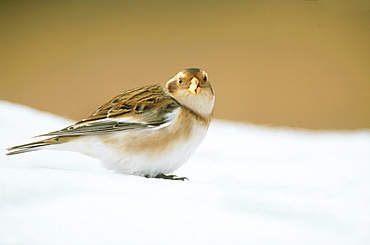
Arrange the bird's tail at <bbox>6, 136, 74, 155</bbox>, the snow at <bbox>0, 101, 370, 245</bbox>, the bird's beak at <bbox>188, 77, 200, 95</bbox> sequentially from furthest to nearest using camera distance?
the bird's beak at <bbox>188, 77, 200, 95</bbox>, the bird's tail at <bbox>6, 136, 74, 155</bbox>, the snow at <bbox>0, 101, 370, 245</bbox>

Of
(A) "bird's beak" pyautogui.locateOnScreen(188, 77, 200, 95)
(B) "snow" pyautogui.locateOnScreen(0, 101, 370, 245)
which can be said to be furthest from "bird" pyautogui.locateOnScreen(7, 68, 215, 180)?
(B) "snow" pyautogui.locateOnScreen(0, 101, 370, 245)

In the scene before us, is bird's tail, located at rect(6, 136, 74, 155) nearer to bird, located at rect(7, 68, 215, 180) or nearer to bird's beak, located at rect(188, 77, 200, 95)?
bird, located at rect(7, 68, 215, 180)

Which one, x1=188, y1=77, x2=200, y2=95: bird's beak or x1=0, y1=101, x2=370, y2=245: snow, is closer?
x1=0, y1=101, x2=370, y2=245: snow

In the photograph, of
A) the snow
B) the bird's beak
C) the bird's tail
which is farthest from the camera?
the bird's beak

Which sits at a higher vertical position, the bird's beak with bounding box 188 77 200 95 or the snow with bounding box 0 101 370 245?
the bird's beak with bounding box 188 77 200 95

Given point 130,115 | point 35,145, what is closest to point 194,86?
point 130,115

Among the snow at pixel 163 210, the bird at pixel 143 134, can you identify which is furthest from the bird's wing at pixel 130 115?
the snow at pixel 163 210

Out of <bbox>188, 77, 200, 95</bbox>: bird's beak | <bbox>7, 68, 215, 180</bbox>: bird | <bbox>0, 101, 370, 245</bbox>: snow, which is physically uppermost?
<bbox>188, 77, 200, 95</bbox>: bird's beak

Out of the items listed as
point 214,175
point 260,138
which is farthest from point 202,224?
point 260,138

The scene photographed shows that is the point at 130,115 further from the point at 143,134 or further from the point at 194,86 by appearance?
the point at 194,86
